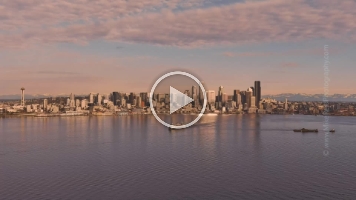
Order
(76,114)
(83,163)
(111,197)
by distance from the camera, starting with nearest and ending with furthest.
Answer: (111,197) → (83,163) → (76,114)

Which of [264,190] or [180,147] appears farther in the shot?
[180,147]

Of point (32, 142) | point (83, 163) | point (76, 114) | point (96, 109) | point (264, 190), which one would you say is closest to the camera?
point (264, 190)

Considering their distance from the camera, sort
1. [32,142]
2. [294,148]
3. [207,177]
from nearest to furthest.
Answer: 1. [207,177]
2. [294,148]
3. [32,142]

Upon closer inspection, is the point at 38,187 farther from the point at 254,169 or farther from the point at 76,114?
the point at 76,114

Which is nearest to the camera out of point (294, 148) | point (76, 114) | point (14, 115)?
point (294, 148)

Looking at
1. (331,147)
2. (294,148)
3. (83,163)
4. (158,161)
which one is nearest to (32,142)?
(83,163)

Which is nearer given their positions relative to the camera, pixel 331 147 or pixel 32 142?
pixel 331 147

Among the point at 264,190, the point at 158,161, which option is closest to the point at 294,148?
the point at 158,161

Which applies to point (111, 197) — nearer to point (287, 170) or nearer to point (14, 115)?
point (287, 170)
